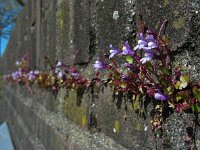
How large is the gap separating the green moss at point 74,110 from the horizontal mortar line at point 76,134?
3cm

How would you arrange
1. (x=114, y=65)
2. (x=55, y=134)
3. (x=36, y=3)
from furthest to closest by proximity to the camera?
1. (x=36, y=3)
2. (x=55, y=134)
3. (x=114, y=65)

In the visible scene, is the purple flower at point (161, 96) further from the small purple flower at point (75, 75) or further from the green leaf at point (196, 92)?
the small purple flower at point (75, 75)

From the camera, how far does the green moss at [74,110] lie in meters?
1.99

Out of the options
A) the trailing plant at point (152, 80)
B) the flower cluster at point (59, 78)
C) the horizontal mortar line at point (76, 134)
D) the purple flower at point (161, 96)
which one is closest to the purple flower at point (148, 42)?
the trailing plant at point (152, 80)

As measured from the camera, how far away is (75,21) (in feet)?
6.83

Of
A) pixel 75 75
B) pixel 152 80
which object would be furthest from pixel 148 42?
pixel 75 75

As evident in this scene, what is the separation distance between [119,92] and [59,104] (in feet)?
3.37

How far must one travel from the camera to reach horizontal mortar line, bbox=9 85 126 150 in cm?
165

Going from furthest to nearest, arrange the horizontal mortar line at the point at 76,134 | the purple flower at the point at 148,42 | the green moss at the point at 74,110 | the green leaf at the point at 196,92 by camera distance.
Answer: the green moss at the point at 74,110 < the horizontal mortar line at the point at 76,134 < the purple flower at the point at 148,42 < the green leaf at the point at 196,92

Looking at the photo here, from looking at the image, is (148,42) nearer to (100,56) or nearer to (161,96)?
(161,96)

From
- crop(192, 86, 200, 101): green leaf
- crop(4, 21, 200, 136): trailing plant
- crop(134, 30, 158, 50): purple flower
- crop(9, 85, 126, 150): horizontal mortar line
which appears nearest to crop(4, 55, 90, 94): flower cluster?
crop(9, 85, 126, 150): horizontal mortar line

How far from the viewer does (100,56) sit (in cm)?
173

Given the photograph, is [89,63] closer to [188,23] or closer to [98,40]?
[98,40]

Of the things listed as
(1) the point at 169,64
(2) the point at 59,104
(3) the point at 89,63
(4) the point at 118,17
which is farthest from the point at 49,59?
(1) the point at 169,64
